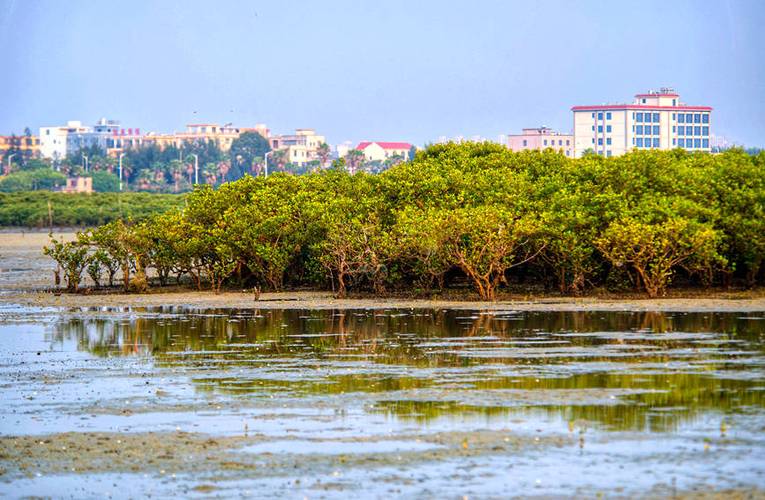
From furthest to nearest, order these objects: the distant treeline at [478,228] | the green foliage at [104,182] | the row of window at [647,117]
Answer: the row of window at [647,117] < the green foliage at [104,182] < the distant treeline at [478,228]

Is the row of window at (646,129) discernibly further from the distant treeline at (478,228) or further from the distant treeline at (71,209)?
the distant treeline at (478,228)

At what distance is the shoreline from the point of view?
3494 centimetres

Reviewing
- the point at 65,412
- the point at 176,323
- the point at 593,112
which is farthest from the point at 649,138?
the point at 65,412

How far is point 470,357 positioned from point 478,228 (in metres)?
12.7

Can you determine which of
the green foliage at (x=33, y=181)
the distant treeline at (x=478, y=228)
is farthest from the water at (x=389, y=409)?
the green foliage at (x=33, y=181)

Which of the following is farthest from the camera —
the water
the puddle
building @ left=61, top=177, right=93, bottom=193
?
building @ left=61, top=177, right=93, bottom=193

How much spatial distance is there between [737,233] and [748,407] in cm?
1927

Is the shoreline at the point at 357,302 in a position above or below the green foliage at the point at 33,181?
below

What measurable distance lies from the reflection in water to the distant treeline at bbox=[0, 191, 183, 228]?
67.2 metres

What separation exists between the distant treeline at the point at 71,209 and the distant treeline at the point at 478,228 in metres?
55.7

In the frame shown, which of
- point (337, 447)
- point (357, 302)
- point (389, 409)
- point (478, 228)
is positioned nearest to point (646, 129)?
point (478, 228)

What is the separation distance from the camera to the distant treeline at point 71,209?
103 m

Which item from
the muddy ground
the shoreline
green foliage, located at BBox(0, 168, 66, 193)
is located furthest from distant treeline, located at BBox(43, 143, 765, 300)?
green foliage, located at BBox(0, 168, 66, 193)

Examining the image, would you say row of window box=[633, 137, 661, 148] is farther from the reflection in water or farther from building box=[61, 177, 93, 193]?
the reflection in water
